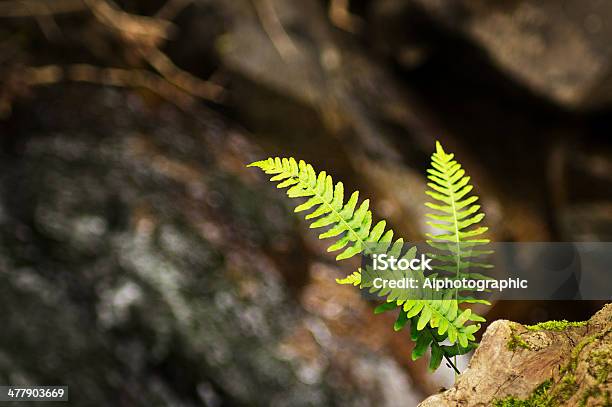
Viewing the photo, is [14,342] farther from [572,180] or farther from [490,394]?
[572,180]

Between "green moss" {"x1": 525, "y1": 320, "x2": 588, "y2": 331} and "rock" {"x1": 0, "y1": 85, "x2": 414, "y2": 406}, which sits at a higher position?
"green moss" {"x1": 525, "y1": 320, "x2": 588, "y2": 331}

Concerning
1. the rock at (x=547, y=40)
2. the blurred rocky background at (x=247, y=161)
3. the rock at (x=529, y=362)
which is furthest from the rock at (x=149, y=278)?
the rock at (x=529, y=362)

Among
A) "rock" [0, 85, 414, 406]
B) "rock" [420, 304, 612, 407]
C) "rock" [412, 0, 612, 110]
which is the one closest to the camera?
"rock" [420, 304, 612, 407]

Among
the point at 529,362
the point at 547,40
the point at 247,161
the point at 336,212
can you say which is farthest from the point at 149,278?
the point at 547,40

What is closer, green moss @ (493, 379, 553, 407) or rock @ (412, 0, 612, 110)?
green moss @ (493, 379, 553, 407)

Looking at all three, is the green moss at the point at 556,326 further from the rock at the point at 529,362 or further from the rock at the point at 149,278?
the rock at the point at 149,278

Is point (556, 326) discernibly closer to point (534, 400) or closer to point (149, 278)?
point (534, 400)

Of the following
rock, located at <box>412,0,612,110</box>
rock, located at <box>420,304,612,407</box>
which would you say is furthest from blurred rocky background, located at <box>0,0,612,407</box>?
rock, located at <box>420,304,612,407</box>

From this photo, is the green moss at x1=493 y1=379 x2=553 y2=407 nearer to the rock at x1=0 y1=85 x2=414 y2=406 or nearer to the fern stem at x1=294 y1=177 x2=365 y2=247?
the fern stem at x1=294 y1=177 x2=365 y2=247
